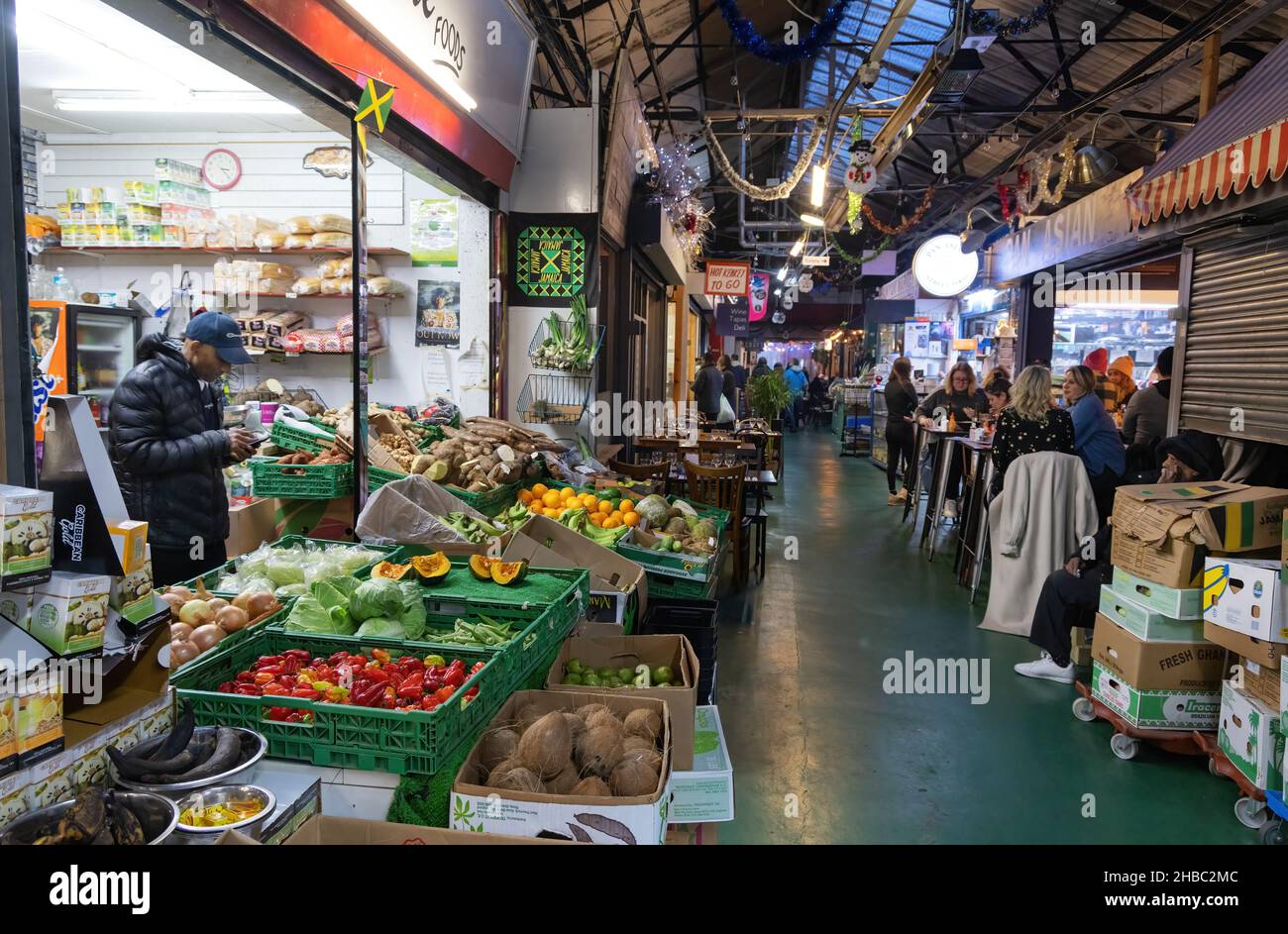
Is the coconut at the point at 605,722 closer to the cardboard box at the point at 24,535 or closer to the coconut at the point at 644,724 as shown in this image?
the coconut at the point at 644,724

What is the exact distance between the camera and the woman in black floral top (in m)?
5.59

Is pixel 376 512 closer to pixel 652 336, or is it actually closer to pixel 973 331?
pixel 652 336

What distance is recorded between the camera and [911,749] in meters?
4.05

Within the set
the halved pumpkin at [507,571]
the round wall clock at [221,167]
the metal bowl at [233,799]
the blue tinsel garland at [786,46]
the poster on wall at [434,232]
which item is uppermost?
the blue tinsel garland at [786,46]

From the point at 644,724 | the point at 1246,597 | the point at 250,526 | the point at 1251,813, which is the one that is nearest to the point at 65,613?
the point at 644,724

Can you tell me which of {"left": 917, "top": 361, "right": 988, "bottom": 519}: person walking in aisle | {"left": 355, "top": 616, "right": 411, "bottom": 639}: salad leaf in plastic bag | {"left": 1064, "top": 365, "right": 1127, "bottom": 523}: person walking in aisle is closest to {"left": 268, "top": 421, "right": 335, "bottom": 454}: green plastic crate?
{"left": 355, "top": 616, "right": 411, "bottom": 639}: salad leaf in plastic bag

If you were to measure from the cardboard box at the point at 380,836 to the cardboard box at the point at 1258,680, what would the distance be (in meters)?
2.99

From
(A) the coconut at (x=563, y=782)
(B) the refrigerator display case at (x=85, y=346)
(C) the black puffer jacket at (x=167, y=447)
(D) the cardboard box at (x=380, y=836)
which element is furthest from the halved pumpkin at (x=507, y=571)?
(B) the refrigerator display case at (x=85, y=346)

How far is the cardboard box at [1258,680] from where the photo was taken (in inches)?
128

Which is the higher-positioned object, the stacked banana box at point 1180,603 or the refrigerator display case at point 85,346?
the refrigerator display case at point 85,346

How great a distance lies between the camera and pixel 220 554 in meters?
3.86

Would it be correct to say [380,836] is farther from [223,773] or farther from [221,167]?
[221,167]
